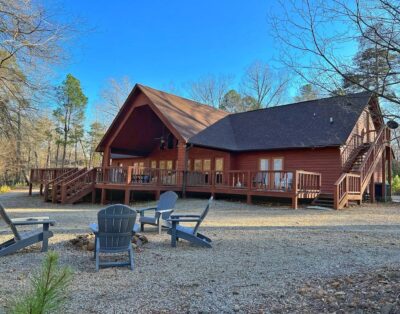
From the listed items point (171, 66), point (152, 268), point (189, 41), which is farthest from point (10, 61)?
point (171, 66)

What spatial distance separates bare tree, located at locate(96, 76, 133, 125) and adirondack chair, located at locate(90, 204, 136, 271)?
1356 inches

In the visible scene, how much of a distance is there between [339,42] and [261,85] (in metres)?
35.0

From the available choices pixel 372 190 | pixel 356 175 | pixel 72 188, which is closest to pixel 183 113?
pixel 72 188

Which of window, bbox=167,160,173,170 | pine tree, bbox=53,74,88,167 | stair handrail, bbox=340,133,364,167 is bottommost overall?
window, bbox=167,160,173,170

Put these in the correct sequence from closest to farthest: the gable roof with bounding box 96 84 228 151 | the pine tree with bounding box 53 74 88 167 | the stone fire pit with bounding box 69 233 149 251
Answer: the stone fire pit with bounding box 69 233 149 251 < the gable roof with bounding box 96 84 228 151 < the pine tree with bounding box 53 74 88 167

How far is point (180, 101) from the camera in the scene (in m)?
20.9

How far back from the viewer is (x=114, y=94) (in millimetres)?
38469

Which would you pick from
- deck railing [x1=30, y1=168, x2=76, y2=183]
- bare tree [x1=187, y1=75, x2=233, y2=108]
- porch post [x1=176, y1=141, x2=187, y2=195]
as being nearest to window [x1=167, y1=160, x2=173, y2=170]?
porch post [x1=176, y1=141, x2=187, y2=195]

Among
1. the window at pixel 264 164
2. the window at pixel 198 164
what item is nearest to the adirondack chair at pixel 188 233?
the window at pixel 264 164

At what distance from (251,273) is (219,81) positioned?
38.2 m

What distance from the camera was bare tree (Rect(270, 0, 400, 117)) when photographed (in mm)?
3598

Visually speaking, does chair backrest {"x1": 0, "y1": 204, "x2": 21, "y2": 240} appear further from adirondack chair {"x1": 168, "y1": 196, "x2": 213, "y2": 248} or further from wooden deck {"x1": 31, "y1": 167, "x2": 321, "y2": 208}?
wooden deck {"x1": 31, "y1": 167, "x2": 321, "y2": 208}

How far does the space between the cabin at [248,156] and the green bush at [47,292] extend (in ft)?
39.6

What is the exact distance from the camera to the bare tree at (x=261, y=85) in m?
36.9
